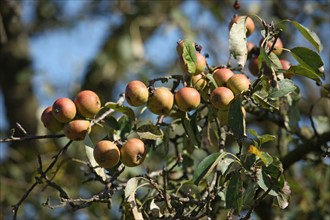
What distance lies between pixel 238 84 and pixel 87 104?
27cm

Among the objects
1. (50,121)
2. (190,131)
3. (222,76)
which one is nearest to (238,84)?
(222,76)

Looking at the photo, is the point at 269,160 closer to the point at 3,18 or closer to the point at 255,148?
the point at 255,148

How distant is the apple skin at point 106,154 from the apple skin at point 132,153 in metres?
0.01

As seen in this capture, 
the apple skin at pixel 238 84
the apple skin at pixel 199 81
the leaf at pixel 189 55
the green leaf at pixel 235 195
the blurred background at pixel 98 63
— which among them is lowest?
the blurred background at pixel 98 63

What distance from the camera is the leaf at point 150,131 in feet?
3.87

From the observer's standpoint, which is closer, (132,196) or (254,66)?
(132,196)

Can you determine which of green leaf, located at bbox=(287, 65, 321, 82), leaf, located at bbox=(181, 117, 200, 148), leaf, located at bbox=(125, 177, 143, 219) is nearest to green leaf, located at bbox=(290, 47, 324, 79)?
green leaf, located at bbox=(287, 65, 321, 82)

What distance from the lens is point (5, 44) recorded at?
3115mm

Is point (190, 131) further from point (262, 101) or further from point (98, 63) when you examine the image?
point (98, 63)

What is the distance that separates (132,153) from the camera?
3.68ft

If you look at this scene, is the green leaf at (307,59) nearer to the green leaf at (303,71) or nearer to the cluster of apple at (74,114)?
the green leaf at (303,71)

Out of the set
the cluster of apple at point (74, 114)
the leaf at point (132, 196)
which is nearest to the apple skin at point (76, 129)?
the cluster of apple at point (74, 114)

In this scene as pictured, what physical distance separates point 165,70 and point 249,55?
2.48 meters

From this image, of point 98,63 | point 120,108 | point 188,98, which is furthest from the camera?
point 98,63
